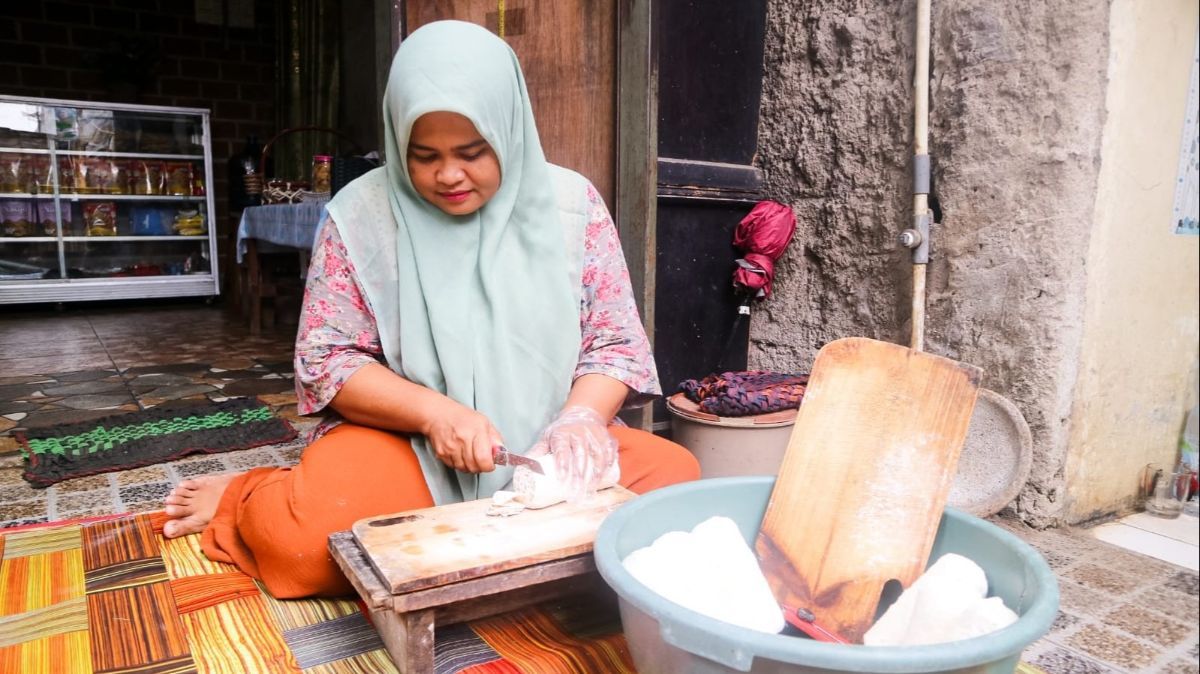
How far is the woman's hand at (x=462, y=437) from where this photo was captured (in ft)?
3.96

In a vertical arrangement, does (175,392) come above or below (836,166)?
below

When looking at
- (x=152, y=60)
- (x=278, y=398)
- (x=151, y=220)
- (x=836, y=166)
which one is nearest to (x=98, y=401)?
(x=278, y=398)

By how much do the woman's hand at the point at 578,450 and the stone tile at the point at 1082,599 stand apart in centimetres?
103

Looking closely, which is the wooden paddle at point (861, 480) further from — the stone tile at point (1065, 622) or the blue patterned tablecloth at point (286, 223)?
the blue patterned tablecloth at point (286, 223)

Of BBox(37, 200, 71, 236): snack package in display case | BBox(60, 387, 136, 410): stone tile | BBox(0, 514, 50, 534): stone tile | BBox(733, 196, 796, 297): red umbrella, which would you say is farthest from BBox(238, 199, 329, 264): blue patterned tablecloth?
BBox(37, 200, 71, 236): snack package in display case

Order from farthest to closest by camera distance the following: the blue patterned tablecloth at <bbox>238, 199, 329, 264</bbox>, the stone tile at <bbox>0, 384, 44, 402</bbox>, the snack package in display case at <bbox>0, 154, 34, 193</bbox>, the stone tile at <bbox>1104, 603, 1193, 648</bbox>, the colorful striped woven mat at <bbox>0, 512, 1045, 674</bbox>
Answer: the snack package in display case at <bbox>0, 154, 34, 193</bbox> < the blue patterned tablecloth at <bbox>238, 199, 329, 264</bbox> < the stone tile at <bbox>0, 384, 44, 402</bbox> < the stone tile at <bbox>1104, 603, 1193, 648</bbox> < the colorful striped woven mat at <bbox>0, 512, 1045, 674</bbox>

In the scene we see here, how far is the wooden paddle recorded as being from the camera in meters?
1.05

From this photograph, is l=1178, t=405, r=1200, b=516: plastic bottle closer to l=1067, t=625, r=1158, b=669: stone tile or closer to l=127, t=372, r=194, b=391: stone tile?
l=1067, t=625, r=1158, b=669: stone tile

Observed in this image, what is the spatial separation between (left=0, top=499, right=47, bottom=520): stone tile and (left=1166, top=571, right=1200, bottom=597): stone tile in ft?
8.68

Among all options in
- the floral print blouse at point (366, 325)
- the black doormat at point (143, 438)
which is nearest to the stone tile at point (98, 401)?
the black doormat at point (143, 438)

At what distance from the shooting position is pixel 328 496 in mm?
1289

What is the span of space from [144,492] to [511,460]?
1.35 metres

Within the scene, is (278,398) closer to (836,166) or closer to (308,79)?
(836,166)

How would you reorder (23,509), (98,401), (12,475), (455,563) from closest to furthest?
(455,563) → (23,509) → (12,475) → (98,401)
